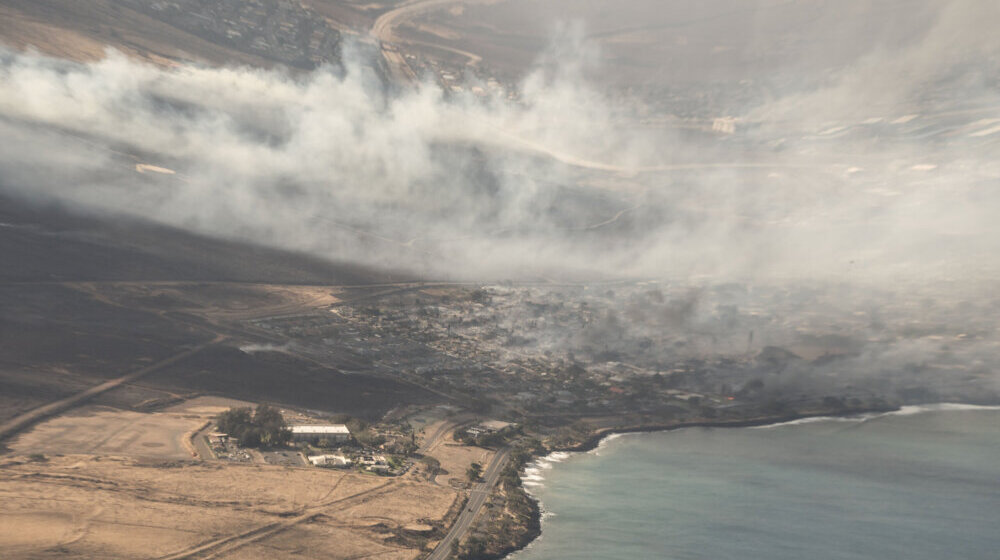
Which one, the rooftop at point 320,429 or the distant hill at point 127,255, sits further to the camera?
the distant hill at point 127,255

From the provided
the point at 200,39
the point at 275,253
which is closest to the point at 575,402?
the point at 275,253

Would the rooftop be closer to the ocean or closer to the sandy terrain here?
the sandy terrain

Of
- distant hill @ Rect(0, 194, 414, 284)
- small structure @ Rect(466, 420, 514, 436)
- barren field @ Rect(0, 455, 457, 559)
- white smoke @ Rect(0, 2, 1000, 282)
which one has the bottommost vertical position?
barren field @ Rect(0, 455, 457, 559)

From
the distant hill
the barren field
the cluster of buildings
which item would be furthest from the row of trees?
the cluster of buildings

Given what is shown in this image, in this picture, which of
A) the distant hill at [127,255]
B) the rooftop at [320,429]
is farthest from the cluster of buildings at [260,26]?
the rooftop at [320,429]

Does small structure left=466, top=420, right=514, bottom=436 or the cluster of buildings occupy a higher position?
the cluster of buildings

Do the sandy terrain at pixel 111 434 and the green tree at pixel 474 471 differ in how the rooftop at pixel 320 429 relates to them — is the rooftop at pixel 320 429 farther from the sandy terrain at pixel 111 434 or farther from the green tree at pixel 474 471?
the green tree at pixel 474 471
